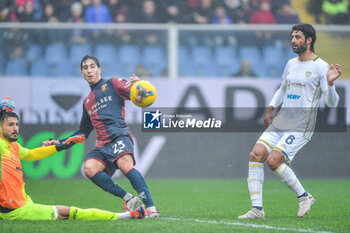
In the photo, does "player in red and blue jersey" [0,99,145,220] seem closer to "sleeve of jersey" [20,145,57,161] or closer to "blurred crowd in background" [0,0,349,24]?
"sleeve of jersey" [20,145,57,161]

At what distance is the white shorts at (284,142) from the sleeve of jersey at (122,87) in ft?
5.23

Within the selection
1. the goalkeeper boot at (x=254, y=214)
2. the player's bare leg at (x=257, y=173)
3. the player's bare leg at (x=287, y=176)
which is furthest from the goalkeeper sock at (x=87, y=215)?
the player's bare leg at (x=287, y=176)

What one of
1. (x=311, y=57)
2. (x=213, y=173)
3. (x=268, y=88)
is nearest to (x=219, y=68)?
(x=268, y=88)

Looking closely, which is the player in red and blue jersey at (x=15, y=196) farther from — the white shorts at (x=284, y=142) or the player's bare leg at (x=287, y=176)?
the white shorts at (x=284, y=142)

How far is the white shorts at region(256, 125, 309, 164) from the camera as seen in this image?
7.55 metres

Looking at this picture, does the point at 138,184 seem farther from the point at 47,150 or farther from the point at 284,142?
the point at 284,142

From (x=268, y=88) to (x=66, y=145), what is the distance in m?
7.97

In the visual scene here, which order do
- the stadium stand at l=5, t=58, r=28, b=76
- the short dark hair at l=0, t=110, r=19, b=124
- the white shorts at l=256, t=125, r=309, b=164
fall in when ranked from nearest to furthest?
the short dark hair at l=0, t=110, r=19, b=124
the white shorts at l=256, t=125, r=309, b=164
the stadium stand at l=5, t=58, r=28, b=76

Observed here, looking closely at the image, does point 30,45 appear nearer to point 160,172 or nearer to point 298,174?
point 160,172

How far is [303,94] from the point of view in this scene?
763 centimetres

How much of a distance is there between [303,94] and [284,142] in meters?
0.59

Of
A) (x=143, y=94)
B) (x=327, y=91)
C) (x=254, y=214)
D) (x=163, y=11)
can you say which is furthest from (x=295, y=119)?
(x=163, y=11)

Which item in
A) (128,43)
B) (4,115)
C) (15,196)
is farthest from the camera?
(128,43)

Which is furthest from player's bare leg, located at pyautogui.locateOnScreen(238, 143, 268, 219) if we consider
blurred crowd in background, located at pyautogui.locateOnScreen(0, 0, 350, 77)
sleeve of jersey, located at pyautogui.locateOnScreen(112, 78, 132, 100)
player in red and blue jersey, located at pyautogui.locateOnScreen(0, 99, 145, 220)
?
blurred crowd in background, located at pyautogui.locateOnScreen(0, 0, 350, 77)
